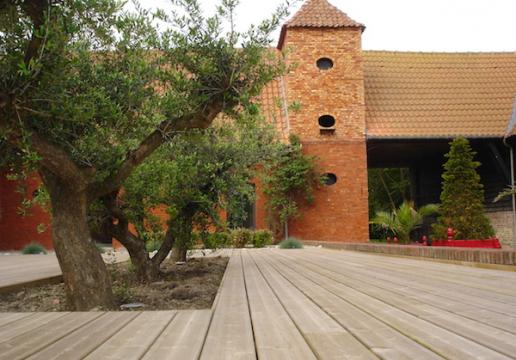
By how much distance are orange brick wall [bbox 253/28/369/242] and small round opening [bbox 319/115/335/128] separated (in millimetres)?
205

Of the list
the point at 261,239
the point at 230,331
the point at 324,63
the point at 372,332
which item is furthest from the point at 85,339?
the point at 324,63

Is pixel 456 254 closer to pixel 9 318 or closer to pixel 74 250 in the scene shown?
pixel 74 250

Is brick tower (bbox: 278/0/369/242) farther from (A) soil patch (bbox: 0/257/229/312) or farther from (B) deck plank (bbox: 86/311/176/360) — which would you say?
(B) deck plank (bbox: 86/311/176/360)

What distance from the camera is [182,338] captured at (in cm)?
203

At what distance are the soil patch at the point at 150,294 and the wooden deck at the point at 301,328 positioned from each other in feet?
3.48

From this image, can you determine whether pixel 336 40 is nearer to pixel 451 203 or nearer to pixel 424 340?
pixel 451 203

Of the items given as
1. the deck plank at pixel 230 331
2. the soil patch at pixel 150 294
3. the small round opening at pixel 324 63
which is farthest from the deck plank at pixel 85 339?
A: the small round opening at pixel 324 63

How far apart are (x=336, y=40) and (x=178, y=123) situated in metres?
11.6

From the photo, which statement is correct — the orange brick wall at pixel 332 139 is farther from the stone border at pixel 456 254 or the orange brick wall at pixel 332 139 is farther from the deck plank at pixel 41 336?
the deck plank at pixel 41 336

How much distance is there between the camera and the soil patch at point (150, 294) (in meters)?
4.30

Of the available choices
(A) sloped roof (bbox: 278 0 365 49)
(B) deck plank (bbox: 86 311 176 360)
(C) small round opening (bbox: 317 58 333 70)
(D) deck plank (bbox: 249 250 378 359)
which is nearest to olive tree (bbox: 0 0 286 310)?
(B) deck plank (bbox: 86 311 176 360)

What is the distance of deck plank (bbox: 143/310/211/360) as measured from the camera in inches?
69.4

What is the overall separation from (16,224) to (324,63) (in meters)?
10.2

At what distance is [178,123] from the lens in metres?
4.19
